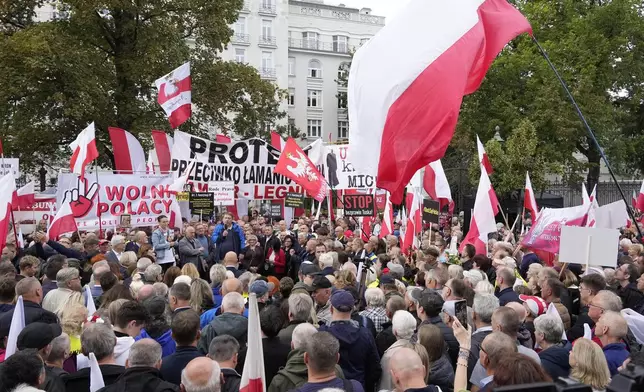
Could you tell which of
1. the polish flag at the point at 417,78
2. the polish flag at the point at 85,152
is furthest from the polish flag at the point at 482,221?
the polish flag at the point at 85,152

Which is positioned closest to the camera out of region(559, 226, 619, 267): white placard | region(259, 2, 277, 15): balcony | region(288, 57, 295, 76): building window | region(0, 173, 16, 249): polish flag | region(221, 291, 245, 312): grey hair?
region(221, 291, 245, 312): grey hair

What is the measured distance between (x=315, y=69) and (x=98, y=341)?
70681 mm

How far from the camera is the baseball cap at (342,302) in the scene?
5527 mm

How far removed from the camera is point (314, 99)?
7356 cm

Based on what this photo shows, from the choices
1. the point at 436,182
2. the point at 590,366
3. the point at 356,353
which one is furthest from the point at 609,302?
the point at 436,182

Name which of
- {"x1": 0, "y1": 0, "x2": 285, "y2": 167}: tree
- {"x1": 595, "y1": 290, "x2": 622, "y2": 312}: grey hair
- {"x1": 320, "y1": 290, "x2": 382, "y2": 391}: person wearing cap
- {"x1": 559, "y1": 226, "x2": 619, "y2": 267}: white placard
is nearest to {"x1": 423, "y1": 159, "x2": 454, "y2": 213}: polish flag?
{"x1": 559, "y1": 226, "x2": 619, "y2": 267}: white placard

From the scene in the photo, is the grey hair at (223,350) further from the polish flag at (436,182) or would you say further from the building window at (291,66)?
the building window at (291,66)

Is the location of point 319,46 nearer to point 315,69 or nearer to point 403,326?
point 315,69

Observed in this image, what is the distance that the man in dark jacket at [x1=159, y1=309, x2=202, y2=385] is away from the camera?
5105 mm

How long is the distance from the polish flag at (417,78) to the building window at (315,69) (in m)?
67.0

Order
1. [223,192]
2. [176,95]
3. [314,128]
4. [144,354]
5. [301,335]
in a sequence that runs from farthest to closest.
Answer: [314,128]
[176,95]
[223,192]
[301,335]
[144,354]

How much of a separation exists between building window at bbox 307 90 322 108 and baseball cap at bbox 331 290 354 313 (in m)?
68.4

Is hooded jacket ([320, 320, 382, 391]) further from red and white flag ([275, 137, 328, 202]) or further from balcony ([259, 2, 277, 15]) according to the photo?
balcony ([259, 2, 277, 15])

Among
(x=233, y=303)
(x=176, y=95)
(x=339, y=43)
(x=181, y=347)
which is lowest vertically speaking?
(x=181, y=347)
